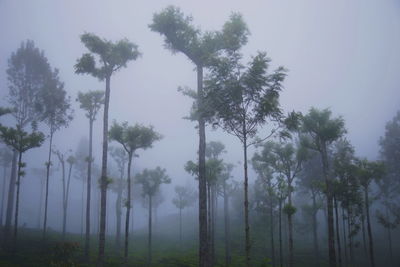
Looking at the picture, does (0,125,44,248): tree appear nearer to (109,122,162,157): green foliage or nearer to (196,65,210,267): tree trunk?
(109,122,162,157): green foliage

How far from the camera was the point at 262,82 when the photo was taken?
14.4m

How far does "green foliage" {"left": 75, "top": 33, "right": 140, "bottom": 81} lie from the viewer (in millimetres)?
19906

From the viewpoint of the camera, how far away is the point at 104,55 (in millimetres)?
20500

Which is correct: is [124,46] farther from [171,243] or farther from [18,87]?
[171,243]

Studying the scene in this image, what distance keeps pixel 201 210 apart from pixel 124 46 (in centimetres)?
1499

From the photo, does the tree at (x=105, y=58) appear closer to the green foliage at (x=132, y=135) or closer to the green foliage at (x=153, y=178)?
the green foliage at (x=132, y=135)

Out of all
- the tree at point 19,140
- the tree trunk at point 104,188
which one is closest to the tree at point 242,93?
the tree trunk at point 104,188

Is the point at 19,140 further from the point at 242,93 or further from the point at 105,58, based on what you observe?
the point at 242,93

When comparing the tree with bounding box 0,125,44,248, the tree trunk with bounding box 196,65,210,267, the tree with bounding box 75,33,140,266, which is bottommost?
the tree trunk with bounding box 196,65,210,267

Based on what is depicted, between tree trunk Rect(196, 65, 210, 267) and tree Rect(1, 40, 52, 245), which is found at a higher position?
tree Rect(1, 40, 52, 245)

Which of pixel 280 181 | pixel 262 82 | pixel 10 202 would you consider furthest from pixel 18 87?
pixel 280 181

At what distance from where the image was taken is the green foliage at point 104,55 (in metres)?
19.9

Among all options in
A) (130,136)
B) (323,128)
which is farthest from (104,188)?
(323,128)

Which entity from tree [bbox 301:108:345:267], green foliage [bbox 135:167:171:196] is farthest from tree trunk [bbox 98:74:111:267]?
tree [bbox 301:108:345:267]
